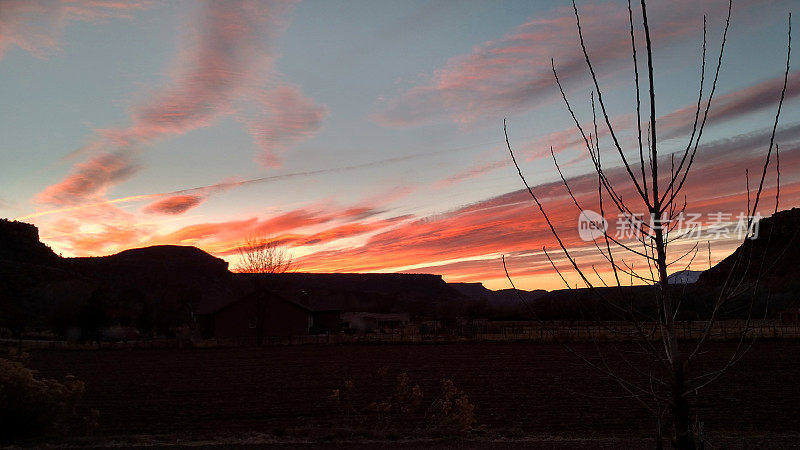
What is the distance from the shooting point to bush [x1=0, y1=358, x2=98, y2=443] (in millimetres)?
11969

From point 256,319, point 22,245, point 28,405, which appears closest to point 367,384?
point 28,405

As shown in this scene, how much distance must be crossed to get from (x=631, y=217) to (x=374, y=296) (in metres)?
162

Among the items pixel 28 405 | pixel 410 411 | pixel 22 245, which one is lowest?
pixel 410 411

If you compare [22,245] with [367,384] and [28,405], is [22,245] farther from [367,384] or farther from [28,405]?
[28,405]

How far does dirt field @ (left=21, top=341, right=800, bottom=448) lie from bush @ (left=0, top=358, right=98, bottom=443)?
3.56 feet

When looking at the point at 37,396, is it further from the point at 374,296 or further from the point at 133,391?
the point at 374,296

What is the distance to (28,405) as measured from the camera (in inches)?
480

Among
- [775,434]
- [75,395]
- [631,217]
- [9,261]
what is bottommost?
[775,434]

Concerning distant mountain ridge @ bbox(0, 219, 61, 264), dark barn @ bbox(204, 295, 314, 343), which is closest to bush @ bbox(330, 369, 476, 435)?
dark barn @ bbox(204, 295, 314, 343)

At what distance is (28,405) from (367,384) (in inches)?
460

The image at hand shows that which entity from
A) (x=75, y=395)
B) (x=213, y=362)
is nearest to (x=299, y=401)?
(x=75, y=395)

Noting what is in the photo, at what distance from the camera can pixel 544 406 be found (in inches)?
650

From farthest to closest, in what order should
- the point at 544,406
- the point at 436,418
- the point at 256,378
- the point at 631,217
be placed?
the point at 256,378 < the point at 544,406 < the point at 436,418 < the point at 631,217

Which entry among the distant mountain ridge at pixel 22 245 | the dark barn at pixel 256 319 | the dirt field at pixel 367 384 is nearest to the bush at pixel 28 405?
the dirt field at pixel 367 384
